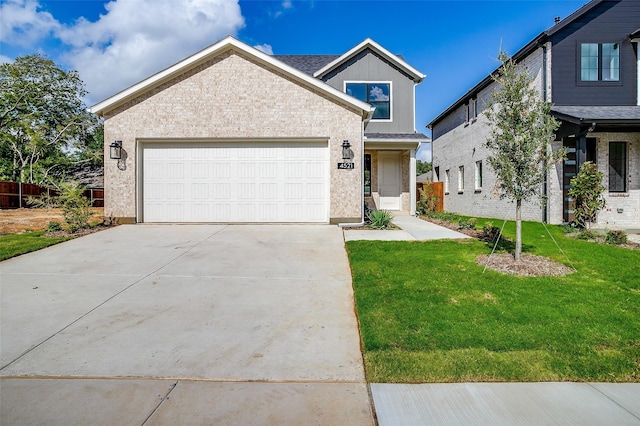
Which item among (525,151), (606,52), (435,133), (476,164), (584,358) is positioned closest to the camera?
(584,358)

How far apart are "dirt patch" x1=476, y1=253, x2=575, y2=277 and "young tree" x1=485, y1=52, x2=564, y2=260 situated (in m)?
0.83

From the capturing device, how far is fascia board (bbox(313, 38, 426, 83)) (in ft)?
49.8

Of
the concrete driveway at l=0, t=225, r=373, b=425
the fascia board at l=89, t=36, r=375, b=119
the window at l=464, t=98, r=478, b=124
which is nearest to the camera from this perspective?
the concrete driveway at l=0, t=225, r=373, b=425

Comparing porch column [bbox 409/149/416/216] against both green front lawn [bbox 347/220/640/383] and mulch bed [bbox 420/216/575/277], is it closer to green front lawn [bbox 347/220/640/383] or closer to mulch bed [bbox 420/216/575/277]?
mulch bed [bbox 420/216/575/277]

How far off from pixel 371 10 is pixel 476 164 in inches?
334

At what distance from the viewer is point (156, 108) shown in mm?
10836

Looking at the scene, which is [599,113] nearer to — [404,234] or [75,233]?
[404,234]

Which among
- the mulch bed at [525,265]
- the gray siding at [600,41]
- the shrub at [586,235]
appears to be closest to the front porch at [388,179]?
the gray siding at [600,41]

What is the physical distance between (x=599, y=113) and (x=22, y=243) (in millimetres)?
15486

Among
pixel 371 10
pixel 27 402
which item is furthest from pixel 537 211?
pixel 27 402

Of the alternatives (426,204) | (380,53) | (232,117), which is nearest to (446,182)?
(426,204)

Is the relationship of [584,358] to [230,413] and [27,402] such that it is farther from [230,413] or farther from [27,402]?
[27,402]

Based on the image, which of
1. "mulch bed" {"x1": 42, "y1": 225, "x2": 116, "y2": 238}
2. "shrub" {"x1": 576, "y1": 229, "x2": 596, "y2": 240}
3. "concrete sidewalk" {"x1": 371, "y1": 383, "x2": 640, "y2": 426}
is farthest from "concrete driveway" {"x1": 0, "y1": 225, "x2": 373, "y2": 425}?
"shrub" {"x1": 576, "y1": 229, "x2": 596, "y2": 240}

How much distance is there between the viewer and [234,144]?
1098 centimetres
